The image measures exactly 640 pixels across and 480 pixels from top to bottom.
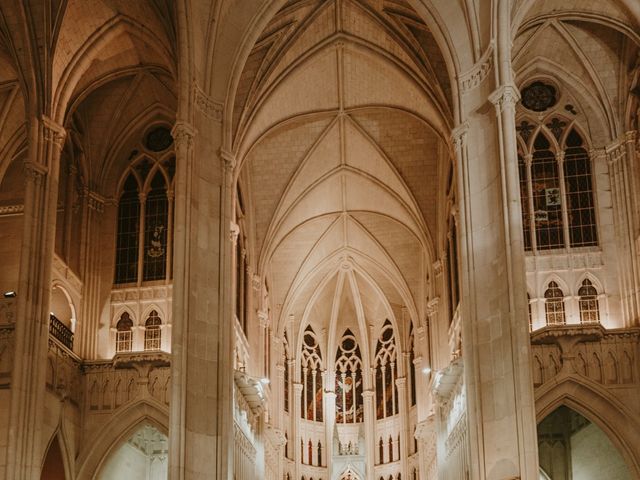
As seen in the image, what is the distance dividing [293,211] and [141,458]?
1063 cm

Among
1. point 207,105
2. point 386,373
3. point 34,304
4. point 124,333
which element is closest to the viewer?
point 34,304

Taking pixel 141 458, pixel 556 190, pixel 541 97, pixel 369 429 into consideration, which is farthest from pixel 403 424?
pixel 541 97

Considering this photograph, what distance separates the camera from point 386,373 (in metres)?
45.7

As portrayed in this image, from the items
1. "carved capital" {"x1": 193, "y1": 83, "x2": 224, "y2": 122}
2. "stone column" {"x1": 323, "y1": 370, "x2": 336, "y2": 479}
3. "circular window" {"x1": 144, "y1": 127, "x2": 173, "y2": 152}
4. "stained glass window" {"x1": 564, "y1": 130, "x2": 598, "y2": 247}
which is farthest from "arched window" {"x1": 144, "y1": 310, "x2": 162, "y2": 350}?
"stone column" {"x1": 323, "y1": 370, "x2": 336, "y2": 479}

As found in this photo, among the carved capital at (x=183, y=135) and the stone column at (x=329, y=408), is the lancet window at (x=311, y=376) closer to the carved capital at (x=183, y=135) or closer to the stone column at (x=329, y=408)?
the stone column at (x=329, y=408)

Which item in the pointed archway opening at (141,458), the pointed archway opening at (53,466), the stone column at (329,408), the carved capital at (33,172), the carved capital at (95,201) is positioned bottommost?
the pointed archway opening at (53,466)

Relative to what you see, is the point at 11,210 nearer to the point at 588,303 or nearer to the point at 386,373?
the point at 588,303

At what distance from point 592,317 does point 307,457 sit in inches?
790

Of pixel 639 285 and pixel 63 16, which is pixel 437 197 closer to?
pixel 639 285

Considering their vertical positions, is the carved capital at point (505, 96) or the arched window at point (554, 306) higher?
the carved capital at point (505, 96)

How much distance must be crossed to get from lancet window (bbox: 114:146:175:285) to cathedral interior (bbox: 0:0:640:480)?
0.22 ft

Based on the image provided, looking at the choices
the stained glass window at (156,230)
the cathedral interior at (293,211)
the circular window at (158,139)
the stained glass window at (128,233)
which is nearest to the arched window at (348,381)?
the cathedral interior at (293,211)

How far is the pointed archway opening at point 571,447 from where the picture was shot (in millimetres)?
29500

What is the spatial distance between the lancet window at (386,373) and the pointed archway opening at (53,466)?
19281 mm
